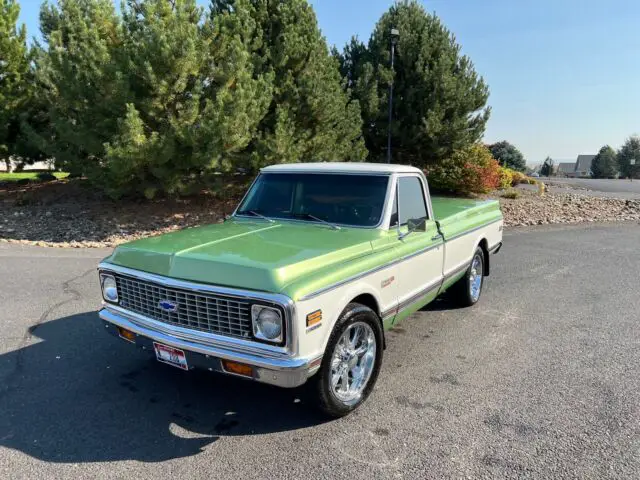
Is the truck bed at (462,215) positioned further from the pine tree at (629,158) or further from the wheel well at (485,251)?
the pine tree at (629,158)

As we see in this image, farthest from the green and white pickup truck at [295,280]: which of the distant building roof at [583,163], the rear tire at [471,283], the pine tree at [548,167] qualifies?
the distant building roof at [583,163]

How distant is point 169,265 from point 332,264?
1.10 metres

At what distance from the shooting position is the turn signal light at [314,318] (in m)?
2.89

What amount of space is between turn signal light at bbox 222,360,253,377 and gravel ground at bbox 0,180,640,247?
7771 millimetres

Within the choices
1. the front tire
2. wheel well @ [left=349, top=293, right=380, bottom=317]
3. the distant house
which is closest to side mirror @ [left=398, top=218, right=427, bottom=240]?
Answer: wheel well @ [left=349, top=293, right=380, bottom=317]

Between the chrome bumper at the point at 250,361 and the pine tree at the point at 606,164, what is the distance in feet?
286

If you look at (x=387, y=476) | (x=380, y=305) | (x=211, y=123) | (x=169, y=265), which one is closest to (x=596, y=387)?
(x=380, y=305)

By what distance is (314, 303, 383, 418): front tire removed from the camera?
10.3 ft

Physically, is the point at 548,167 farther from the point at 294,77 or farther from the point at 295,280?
the point at 295,280

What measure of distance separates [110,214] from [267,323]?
10.8 meters

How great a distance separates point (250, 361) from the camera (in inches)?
113

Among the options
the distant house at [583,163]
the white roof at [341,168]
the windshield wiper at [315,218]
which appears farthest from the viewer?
the distant house at [583,163]

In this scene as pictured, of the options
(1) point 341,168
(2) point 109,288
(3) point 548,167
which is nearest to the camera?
(2) point 109,288

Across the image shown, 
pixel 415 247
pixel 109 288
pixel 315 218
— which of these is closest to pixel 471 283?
pixel 415 247
